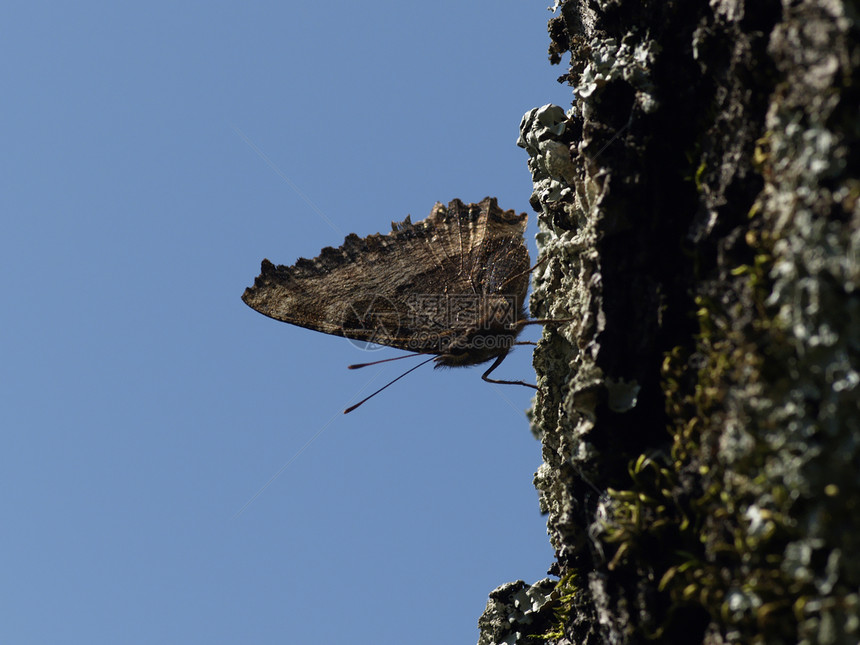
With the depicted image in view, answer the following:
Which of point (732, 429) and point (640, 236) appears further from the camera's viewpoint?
point (640, 236)

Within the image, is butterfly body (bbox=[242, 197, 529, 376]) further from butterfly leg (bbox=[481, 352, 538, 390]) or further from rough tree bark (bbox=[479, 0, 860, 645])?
rough tree bark (bbox=[479, 0, 860, 645])

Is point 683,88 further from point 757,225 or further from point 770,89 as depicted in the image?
point 757,225

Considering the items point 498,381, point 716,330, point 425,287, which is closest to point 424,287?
point 425,287

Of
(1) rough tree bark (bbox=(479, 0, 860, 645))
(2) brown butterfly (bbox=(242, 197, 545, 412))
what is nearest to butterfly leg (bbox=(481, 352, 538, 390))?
(2) brown butterfly (bbox=(242, 197, 545, 412))

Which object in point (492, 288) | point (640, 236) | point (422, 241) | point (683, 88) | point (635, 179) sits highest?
point (422, 241)

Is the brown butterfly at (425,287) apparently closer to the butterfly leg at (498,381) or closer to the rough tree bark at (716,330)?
the butterfly leg at (498,381)

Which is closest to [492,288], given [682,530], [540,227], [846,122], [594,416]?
[540,227]

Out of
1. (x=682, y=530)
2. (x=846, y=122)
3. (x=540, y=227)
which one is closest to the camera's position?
(x=846, y=122)
